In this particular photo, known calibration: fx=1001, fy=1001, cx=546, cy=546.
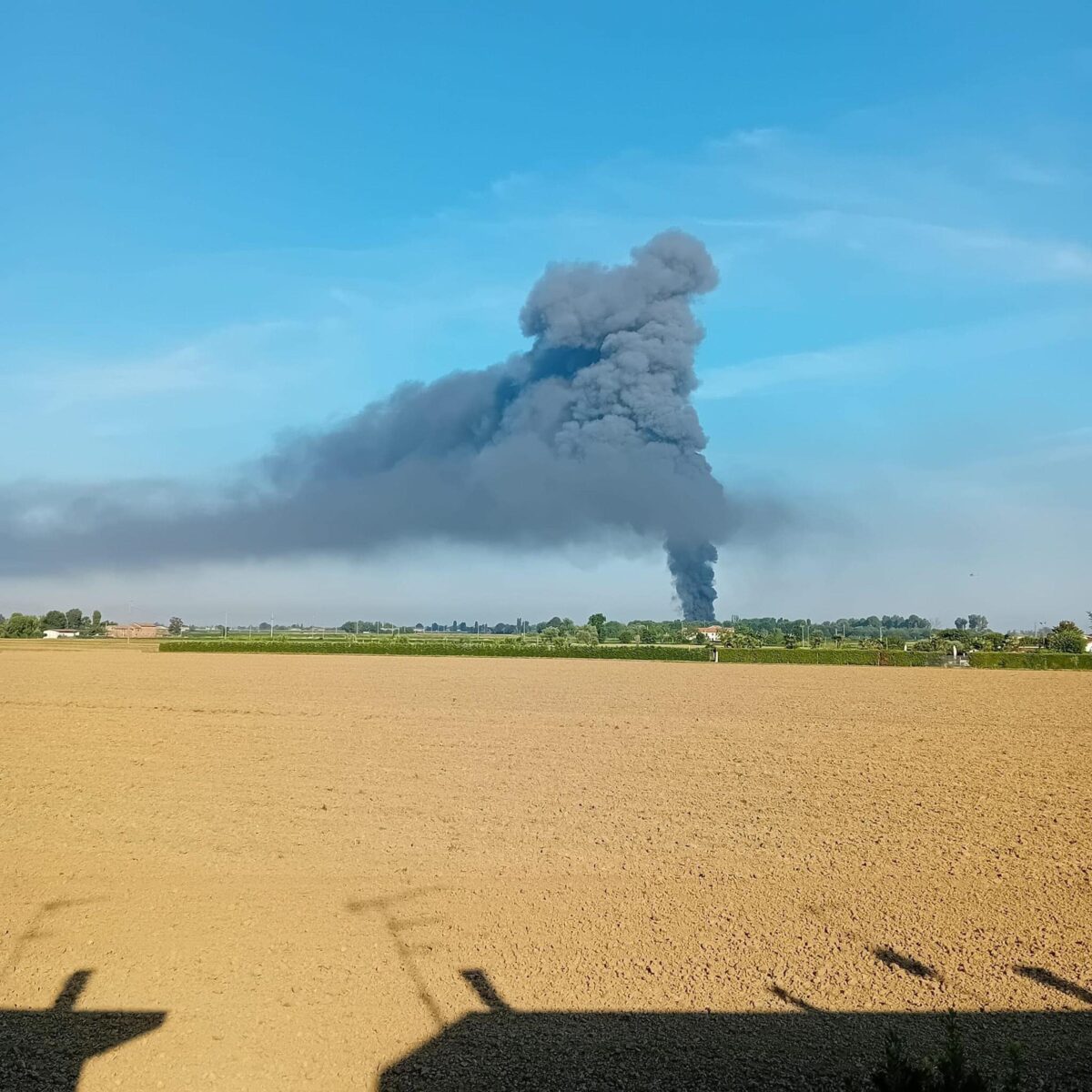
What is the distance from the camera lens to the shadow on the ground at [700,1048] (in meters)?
6.03

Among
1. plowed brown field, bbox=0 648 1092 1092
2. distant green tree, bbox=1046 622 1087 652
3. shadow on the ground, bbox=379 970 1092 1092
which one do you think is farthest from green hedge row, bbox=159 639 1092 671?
shadow on the ground, bbox=379 970 1092 1092

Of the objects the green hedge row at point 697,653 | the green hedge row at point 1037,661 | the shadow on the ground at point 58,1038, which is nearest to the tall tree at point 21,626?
the green hedge row at point 697,653

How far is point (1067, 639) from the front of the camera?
3895 inches

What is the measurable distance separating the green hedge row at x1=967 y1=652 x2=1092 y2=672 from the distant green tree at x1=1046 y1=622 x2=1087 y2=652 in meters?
26.7

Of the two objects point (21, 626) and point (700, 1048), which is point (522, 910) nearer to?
point (700, 1048)

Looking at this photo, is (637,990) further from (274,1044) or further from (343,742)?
(343,742)

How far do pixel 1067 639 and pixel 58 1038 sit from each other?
10754 cm

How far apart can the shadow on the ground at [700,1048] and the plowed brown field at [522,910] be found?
1.0 inches

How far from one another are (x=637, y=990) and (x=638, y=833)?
529cm

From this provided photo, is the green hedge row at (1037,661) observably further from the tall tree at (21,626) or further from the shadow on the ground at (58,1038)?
the tall tree at (21,626)

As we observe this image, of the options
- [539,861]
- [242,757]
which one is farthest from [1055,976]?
[242,757]

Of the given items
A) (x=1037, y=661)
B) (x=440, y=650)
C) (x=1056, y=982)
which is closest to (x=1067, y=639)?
(x=1037, y=661)

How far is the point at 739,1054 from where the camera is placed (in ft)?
20.9

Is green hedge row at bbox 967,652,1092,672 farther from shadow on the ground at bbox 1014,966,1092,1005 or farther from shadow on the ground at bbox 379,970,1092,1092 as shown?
shadow on the ground at bbox 379,970,1092,1092
